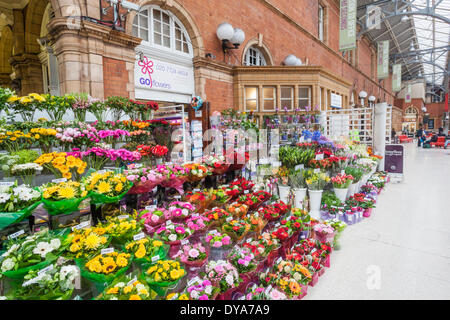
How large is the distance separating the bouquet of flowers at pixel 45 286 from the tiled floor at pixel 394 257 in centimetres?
177

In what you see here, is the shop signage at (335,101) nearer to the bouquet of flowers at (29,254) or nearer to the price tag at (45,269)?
the bouquet of flowers at (29,254)

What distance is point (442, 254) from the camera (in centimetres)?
274

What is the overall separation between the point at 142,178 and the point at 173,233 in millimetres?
694

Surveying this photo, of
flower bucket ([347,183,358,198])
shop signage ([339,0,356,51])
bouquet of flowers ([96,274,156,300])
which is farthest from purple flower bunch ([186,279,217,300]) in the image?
shop signage ([339,0,356,51])

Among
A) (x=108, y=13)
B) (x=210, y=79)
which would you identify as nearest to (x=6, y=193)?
(x=108, y=13)

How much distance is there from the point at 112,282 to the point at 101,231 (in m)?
0.54

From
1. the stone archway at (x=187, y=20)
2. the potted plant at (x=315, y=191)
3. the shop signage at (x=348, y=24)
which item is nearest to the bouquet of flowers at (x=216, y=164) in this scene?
the potted plant at (x=315, y=191)

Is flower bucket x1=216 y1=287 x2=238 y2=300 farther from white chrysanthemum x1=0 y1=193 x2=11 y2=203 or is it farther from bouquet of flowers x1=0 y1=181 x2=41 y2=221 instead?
white chrysanthemum x1=0 y1=193 x2=11 y2=203

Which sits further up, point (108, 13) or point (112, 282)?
point (108, 13)

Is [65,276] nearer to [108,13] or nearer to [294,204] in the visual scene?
[294,204]

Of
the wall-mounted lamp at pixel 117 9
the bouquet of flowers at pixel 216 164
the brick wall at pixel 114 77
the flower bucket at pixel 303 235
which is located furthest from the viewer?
the brick wall at pixel 114 77

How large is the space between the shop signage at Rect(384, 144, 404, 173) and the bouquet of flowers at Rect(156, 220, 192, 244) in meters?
6.57

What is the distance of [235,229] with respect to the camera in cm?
227

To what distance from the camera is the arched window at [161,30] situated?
6.37 m
